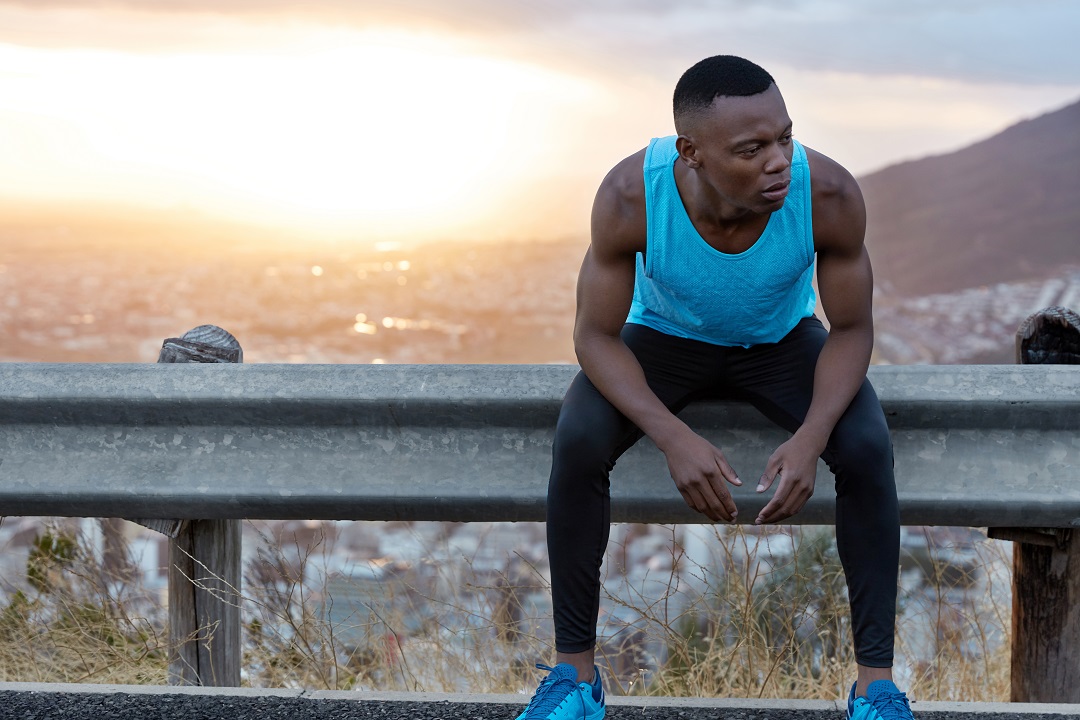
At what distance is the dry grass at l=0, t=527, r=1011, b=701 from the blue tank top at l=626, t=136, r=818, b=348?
76 cm

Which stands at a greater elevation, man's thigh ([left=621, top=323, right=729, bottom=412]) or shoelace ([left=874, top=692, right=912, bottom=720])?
man's thigh ([left=621, top=323, right=729, bottom=412])

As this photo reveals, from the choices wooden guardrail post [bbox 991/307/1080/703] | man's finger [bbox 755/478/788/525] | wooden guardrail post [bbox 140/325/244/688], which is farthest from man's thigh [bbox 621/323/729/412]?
wooden guardrail post [bbox 140/325/244/688]

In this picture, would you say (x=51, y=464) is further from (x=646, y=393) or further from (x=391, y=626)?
(x=646, y=393)

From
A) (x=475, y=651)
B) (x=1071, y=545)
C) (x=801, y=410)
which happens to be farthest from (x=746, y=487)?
(x=475, y=651)

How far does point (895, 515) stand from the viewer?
7.26 feet

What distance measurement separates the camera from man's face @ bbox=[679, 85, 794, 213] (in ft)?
7.20

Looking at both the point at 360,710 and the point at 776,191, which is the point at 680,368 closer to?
the point at 776,191

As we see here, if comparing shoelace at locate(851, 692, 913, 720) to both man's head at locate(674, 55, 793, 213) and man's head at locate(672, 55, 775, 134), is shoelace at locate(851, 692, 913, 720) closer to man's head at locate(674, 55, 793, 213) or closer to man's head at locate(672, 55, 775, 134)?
man's head at locate(674, 55, 793, 213)

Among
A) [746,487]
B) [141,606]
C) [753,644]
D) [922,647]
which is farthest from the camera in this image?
[141,606]

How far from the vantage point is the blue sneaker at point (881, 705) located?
2139mm

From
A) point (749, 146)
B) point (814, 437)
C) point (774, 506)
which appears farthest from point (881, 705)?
point (749, 146)

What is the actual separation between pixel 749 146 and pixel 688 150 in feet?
0.50

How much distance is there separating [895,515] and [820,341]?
0.52 meters

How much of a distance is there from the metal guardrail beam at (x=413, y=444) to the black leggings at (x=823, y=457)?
99 mm
